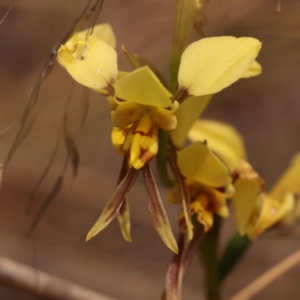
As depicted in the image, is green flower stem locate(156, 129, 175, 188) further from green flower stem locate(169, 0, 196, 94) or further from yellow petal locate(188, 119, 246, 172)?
yellow petal locate(188, 119, 246, 172)

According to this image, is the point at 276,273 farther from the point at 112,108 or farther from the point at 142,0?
the point at 142,0

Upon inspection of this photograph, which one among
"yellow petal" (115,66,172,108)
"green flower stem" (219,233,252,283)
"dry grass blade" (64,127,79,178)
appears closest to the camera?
"yellow petal" (115,66,172,108)

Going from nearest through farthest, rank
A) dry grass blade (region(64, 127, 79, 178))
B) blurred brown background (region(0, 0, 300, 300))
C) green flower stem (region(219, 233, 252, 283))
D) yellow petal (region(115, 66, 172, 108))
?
yellow petal (region(115, 66, 172, 108)) → dry grass blade (region(64, 127, 79, 178)) → green flower stem (region(219, 233, 252, 283)) → blurred brown background (region(0, 0, 300, 300))

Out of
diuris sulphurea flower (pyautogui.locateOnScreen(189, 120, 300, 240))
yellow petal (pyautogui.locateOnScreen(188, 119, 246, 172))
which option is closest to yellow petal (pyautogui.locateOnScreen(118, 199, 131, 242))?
diuris sulphurea flower (pyautogui.locateOnScreen(189, 120, 300, 240))

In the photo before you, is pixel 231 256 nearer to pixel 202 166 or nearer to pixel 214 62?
pixel 202 166

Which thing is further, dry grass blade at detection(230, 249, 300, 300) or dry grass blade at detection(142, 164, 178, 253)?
dry grass blade at detection(230, 249, 300, 300)

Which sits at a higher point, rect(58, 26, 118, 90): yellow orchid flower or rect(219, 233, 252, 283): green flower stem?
rect(58, 26, 118, 90): yellow orchid flower
